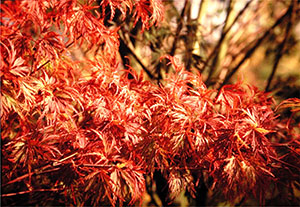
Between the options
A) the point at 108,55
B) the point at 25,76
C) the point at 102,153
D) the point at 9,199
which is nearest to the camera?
the point at 25,76

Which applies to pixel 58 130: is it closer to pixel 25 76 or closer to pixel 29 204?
pixel 25 76

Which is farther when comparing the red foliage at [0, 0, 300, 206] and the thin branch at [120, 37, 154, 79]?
the thin branch at [120, 37, 154, 79]

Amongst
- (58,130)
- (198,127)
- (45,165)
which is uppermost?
(198,127)

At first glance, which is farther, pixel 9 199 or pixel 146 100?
pixel 9 199

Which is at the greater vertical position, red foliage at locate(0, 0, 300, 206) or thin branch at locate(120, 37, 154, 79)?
thin branch at locate(120, 37, 154, 79)

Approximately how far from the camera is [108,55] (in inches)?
54.2

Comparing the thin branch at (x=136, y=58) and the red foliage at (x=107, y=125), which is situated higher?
the thin branch at (x=136, y=58)

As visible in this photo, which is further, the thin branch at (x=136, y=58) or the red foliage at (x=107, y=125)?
the thin branch at (x=136, y=58)

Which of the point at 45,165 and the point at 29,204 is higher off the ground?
the point at 45,165

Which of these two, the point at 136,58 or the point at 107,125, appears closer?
the point at 107,125

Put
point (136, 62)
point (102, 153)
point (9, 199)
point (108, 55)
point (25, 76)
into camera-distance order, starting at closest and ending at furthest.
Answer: point (25, 76) < point (102, 153) < point (108, 55) < point (9, 199) < point (136, 62)

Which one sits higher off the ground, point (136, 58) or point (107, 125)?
point (136, 58)

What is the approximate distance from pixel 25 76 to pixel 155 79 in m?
0.97

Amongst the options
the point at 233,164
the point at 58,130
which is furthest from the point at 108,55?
the point at 233,164
